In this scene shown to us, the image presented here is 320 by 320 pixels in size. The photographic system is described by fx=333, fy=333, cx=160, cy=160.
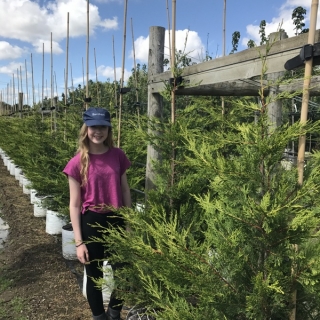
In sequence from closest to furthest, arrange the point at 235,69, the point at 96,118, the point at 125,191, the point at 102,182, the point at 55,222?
the point at 235,69
the point at 96,118
the point at 102,182
the point at 125,191
the point at 55,222

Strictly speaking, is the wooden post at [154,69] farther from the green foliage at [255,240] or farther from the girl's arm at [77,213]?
the green foliage at [255,240]

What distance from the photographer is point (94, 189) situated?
2521 millimetres

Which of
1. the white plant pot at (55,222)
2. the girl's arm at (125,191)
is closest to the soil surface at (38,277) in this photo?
the white plant pot at (55,222)

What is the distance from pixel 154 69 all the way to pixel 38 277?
2.69 metres

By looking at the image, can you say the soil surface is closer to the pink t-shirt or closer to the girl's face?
the pink t-shirt

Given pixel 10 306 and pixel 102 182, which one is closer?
pixel 102 182

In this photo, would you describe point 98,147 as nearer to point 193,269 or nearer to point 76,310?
point 193,269

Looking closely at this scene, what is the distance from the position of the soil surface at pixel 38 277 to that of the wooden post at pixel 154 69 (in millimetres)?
1376

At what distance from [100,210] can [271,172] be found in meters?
1.40

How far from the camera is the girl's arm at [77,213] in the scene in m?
2.46

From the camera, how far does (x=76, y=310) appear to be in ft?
10.4

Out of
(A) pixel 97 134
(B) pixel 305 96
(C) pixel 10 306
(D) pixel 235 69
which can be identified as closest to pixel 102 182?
(A) pixel 97 134

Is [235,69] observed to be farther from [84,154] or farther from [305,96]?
[84,154]

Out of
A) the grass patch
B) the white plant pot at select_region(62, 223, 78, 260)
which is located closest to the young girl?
the grass patch
